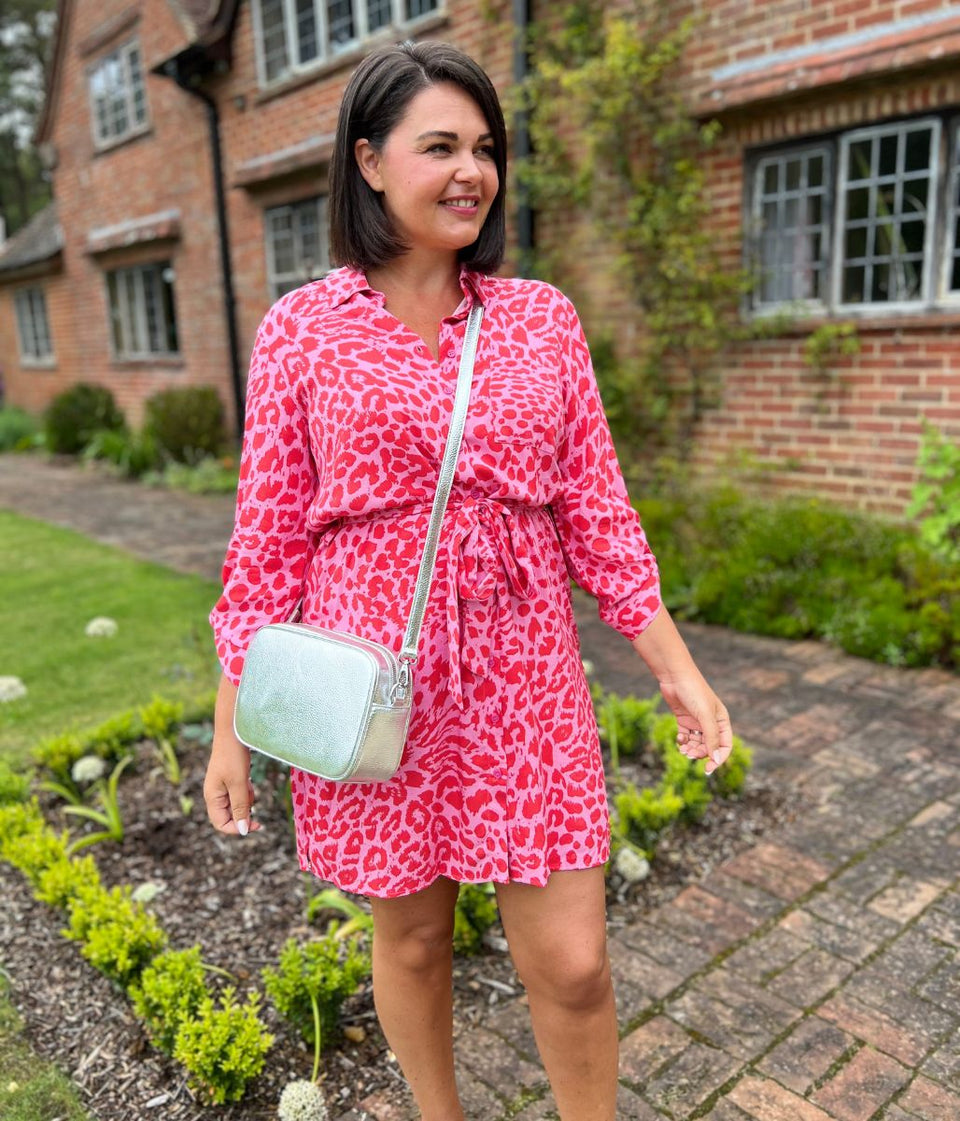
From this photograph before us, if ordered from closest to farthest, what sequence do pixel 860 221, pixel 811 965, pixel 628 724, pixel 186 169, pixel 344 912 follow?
pixel 811 965, pixel 344 912, pixel 628 724, pixel 860 221, pixel 186 169

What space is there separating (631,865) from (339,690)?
1657mm

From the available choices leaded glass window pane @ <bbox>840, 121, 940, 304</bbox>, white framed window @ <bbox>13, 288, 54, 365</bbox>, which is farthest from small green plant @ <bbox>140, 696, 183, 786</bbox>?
white framed window @ <bbox>13, 288, 54, 365</bbox>

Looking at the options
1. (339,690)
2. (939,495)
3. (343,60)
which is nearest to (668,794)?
(339,690)

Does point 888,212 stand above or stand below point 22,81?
below

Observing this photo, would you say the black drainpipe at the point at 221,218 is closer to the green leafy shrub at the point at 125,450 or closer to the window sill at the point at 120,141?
the green leafy shrub at the point at 125,450

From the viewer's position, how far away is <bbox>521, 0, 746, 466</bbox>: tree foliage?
5.79m

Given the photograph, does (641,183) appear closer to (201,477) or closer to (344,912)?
(344,912)

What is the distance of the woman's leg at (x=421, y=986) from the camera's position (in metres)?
1.65

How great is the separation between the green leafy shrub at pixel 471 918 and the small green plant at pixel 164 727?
1.36 metres

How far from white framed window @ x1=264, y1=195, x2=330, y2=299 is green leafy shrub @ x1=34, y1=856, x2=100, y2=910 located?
7.47 metres

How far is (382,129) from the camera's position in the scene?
5.04 feet

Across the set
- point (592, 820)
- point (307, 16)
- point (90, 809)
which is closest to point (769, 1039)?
point (592, 820)

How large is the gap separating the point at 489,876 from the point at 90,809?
2.21 meters

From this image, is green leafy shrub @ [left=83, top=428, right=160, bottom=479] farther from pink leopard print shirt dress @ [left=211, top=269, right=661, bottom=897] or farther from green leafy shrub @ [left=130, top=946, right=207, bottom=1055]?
pink leopard print shirt dress @ [left=211, top=269, right=661, bottom=897]
